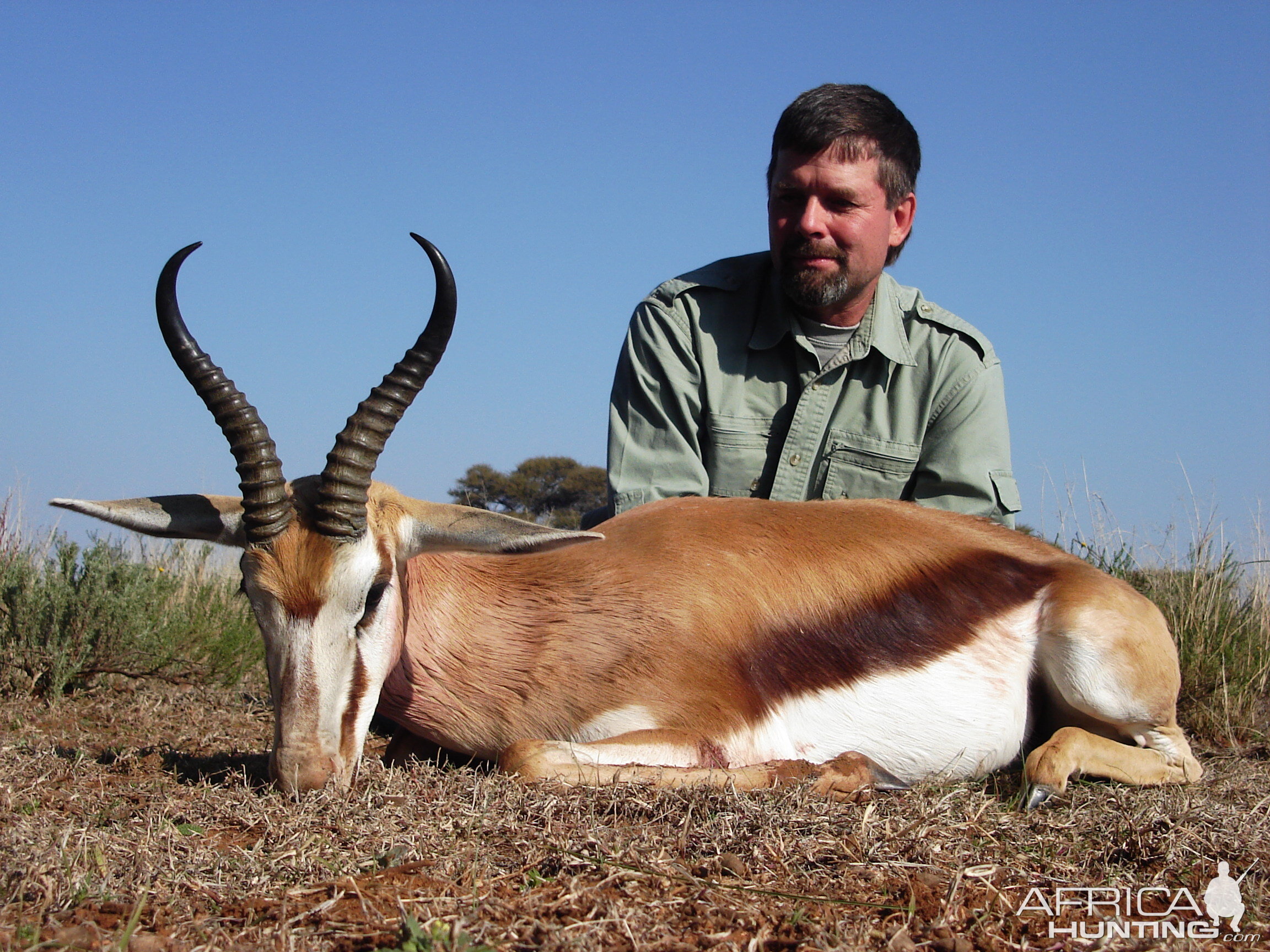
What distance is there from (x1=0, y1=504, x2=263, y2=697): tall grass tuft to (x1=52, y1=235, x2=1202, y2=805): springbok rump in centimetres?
223

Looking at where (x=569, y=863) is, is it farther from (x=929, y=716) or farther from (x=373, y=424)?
(x=929, y=716)

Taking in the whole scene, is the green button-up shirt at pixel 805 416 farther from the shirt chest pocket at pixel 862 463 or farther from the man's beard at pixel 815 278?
the man's beard at pixel 815 278

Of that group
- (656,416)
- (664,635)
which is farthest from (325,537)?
(656,416)

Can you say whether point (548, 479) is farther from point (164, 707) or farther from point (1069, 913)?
point (1069, 913)

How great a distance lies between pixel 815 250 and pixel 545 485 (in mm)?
17005

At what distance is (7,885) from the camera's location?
2.48 meters

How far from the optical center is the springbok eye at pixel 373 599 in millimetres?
3648

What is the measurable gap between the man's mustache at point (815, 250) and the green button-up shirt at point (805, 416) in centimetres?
33

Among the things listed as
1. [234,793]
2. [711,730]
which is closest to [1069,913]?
[711,730]

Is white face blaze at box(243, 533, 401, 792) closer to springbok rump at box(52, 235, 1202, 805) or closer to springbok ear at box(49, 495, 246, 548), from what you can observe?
springbok rump at box(52, 235, 1202, 805)

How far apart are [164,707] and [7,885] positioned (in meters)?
3.52

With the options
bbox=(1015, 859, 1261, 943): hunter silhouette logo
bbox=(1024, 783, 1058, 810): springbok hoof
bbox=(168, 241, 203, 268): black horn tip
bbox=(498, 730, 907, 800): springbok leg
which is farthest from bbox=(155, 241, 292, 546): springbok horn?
bbox=(1024, 783, 1058, 810): springbok hoof

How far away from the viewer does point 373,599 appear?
3689 mm

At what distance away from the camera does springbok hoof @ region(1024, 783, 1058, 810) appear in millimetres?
3803
